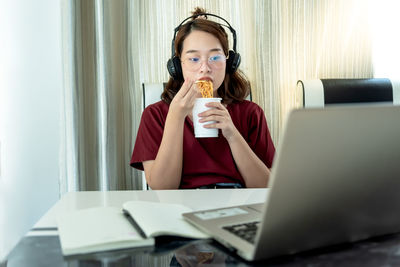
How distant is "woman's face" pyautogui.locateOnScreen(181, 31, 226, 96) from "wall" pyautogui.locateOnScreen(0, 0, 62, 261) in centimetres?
70

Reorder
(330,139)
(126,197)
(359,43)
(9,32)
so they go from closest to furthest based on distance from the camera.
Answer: (330,139), (126,197), (9,32), (359,43)

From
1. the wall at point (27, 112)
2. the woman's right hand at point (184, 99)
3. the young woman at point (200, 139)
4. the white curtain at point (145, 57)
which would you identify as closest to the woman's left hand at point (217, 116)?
the young woman at point (200, 139)

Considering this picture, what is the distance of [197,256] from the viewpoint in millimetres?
A: 511

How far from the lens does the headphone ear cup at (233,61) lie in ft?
4.75

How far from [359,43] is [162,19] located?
990 mm

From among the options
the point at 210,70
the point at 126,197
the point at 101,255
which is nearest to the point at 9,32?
the point at 210,70

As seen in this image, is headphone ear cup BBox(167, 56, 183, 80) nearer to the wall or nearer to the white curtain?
the white curtain

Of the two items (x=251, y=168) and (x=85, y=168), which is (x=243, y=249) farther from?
(x=85, y=168)

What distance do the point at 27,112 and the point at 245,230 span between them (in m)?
1.41

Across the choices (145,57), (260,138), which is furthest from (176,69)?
(145,57)

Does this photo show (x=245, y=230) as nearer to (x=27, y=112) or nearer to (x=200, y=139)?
(x=200, y=139)

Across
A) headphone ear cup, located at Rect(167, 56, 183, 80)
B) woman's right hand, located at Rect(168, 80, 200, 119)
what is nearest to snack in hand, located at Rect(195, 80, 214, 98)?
woman's right hand, located at Rect(168, 80, 200, 119)

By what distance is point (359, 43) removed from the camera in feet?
6.81

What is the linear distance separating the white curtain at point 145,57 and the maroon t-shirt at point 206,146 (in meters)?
Answer: 0.42
